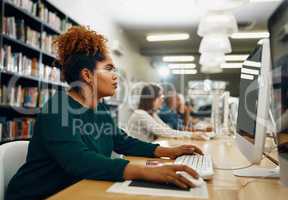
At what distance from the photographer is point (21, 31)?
9.63 feet

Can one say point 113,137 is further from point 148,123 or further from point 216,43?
point 216,43

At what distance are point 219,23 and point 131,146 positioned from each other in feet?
8.35

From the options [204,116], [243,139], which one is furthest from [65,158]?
[204,116]

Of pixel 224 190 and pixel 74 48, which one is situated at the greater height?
pixel 74 48

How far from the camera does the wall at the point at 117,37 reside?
14.7ft

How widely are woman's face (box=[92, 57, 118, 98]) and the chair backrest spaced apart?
14.2 inches

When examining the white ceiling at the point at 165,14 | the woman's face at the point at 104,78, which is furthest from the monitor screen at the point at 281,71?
the white ceiling at the point at 165,14

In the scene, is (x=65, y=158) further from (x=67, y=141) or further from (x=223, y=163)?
(x=223, y=163)

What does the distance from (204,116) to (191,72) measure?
598cm

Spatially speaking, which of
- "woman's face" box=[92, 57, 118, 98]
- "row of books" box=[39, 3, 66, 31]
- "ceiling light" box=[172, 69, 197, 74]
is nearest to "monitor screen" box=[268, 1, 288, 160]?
"woman's face" box=[92, 57, 118, 98]

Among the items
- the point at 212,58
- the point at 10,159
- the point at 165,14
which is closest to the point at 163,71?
the point at 165,14

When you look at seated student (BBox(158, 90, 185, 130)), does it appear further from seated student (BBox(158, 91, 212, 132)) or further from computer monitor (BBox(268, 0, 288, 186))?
computer monitor (BBox(268, 0, 288, 186))

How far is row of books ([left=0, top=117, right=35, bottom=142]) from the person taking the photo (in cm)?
277

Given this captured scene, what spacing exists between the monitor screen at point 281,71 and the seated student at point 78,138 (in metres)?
0.27
